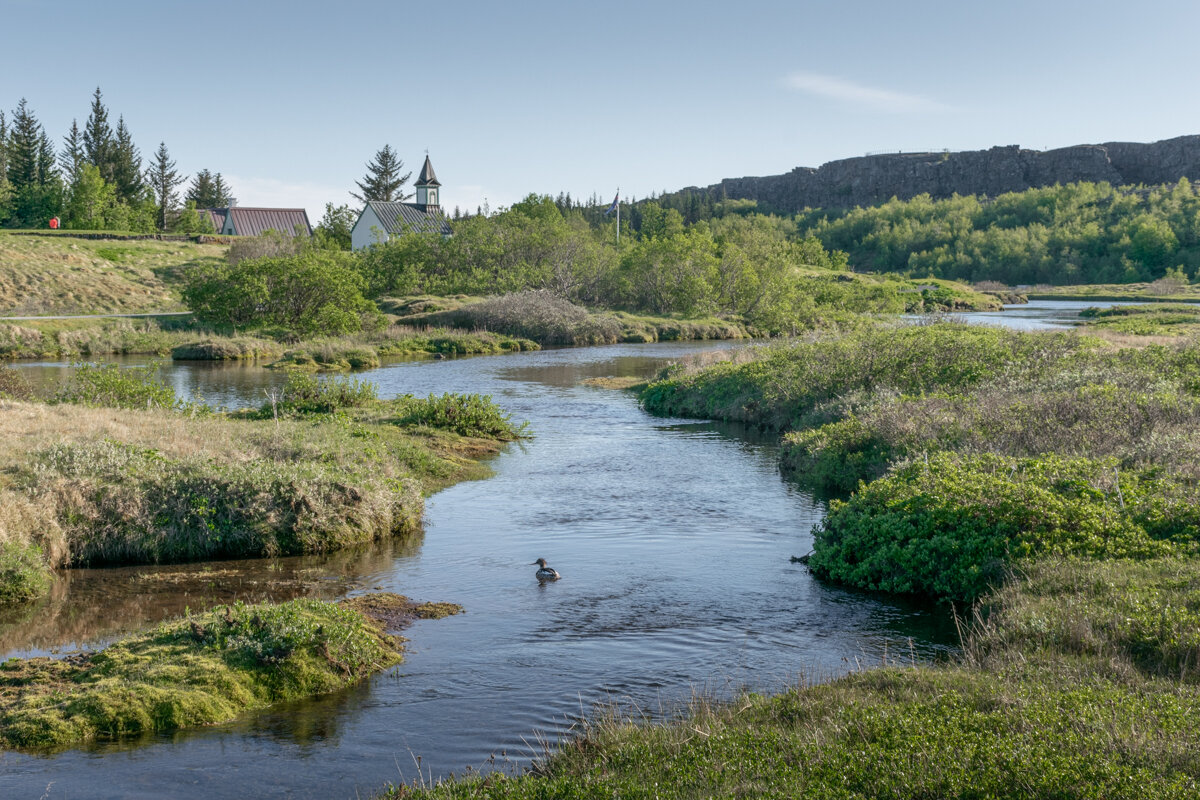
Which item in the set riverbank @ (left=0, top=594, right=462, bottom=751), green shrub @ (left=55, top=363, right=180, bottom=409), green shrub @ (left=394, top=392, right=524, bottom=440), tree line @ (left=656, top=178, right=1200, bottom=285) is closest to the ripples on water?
riverbank @ (left=0, top=594, right=462, bottom=751)

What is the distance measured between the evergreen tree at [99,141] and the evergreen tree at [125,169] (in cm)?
65

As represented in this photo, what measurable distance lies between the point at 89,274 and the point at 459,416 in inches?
2200

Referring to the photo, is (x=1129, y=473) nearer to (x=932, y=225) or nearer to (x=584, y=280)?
(x=584, y=280)

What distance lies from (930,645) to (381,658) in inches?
244

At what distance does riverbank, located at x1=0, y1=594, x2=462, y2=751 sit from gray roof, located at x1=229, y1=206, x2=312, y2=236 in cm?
10970

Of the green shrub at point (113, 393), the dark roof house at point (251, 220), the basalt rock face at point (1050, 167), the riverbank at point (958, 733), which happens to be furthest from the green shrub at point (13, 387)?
the basalt rock face at point (1050, 167)

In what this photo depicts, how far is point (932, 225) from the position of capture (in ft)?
511

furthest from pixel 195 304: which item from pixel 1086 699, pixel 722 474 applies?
pixel 1086 699

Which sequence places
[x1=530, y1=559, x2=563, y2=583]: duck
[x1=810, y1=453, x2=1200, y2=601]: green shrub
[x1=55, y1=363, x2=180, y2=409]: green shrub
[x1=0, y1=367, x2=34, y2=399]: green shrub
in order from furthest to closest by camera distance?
[x1=0, y1=367, x2=34, y2=399]: green shrub, [x1=55, y1=363, x2=180, y2=409]: green shrub, [x1=530, y1=559, x2=563, y2=583]: duck, [x1=810, y1=453, x2=1200, y2=601]: green shrub

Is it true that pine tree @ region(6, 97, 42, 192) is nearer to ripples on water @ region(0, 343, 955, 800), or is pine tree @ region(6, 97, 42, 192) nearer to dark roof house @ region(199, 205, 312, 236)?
dark roof house @ region(199, 205, 312, 236)

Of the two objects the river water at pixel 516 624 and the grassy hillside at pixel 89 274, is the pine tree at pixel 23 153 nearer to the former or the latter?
the grassy hillside at pixel 89 274

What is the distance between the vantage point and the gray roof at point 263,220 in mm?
115681

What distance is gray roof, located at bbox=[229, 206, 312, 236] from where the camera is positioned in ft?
380

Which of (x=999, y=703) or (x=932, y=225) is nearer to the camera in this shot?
(x=999, y=703)
